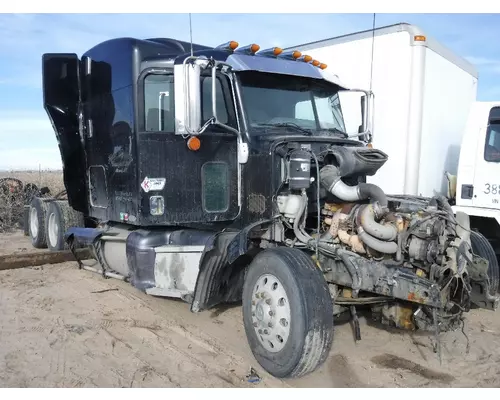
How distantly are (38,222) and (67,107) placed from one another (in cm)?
312

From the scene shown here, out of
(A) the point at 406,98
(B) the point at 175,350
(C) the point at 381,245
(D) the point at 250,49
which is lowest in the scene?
(B) the point at 175,350

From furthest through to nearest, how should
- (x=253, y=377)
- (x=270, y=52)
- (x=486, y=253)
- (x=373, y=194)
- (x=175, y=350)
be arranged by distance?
1. (x=486, y=253)
2. (x=270, y=52)
3. (x=175, y=350)
4. (x=373, y=194)
5. (x=253, y=377)

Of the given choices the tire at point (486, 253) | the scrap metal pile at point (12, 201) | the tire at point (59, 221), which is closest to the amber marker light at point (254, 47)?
the tire at point (486, 253)

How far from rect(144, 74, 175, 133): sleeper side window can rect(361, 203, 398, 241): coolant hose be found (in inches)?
84.5

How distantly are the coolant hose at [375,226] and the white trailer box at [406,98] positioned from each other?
2.58 metres

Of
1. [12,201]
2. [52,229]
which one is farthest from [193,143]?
[12,201]

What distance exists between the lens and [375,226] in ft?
12.6

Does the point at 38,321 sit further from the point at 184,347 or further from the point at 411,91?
the point at 411,91

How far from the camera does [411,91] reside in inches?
252

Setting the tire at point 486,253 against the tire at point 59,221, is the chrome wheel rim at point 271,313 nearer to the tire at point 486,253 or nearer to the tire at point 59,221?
the tire at point 486,253

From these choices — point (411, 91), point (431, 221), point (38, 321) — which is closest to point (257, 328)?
point (431, 221)

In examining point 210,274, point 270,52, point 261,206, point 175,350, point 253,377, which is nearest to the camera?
point 253,377

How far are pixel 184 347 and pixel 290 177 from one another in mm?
1809

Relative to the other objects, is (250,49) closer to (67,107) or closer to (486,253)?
(67,107)
